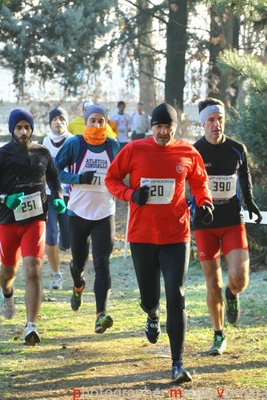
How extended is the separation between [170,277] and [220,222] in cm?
111

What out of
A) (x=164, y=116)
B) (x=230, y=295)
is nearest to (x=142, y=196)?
(x=164, y=116)

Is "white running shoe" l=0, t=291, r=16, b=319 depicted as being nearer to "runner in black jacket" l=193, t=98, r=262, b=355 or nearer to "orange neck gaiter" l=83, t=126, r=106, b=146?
"orange neck gaiter" l=83, t=126, r=106, b=146

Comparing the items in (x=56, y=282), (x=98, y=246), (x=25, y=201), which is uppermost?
(x=25, y=201)

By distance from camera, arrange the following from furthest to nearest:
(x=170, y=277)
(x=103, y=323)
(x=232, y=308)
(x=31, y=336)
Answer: (x=232, y=308), (x=103, y=323), (x=31, y=336), (x=170, y=277)

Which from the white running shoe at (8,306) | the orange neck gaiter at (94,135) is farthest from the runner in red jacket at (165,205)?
the white running shoe at (8,306)

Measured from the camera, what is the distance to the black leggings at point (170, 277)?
6.70 m

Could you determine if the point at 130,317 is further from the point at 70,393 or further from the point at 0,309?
the point at 70,393

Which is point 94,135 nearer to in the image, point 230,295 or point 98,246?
point 98,246

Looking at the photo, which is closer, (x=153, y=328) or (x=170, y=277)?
(x=170, y=277)

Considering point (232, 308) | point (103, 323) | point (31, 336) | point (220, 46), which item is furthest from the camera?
point (220, 46)

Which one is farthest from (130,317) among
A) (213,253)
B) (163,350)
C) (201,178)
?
(201,178)

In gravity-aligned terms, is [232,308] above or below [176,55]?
below

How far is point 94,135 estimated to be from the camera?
8562 millimetres

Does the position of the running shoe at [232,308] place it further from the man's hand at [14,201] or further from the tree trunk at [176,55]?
the tree trunk at [176,55]
